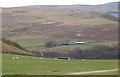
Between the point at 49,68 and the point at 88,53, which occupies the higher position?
the point at 49,68

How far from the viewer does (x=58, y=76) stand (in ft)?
157

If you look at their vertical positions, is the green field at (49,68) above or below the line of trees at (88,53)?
above

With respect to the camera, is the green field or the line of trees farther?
the line of trees

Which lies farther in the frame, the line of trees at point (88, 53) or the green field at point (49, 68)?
the line of trees at point (88, 53)

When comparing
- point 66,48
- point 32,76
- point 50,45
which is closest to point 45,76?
point 32,76

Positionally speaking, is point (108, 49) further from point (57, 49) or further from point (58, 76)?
point (58, 76)

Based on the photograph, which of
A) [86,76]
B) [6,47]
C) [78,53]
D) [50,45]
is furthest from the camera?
[50,45]

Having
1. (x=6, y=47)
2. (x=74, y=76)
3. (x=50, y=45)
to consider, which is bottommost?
(x=50, y=45)

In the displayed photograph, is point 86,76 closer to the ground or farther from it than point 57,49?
farther from it

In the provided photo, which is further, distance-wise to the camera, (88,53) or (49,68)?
(88,53)

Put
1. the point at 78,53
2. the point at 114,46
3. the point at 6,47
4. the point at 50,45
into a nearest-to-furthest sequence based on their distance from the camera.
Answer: the point at 6,47, the point at 78,53, the point at 114,46, the point at 50,45

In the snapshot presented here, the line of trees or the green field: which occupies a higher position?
the green field

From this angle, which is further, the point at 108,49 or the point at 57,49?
the point at 57,49

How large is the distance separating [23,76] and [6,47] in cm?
7165
